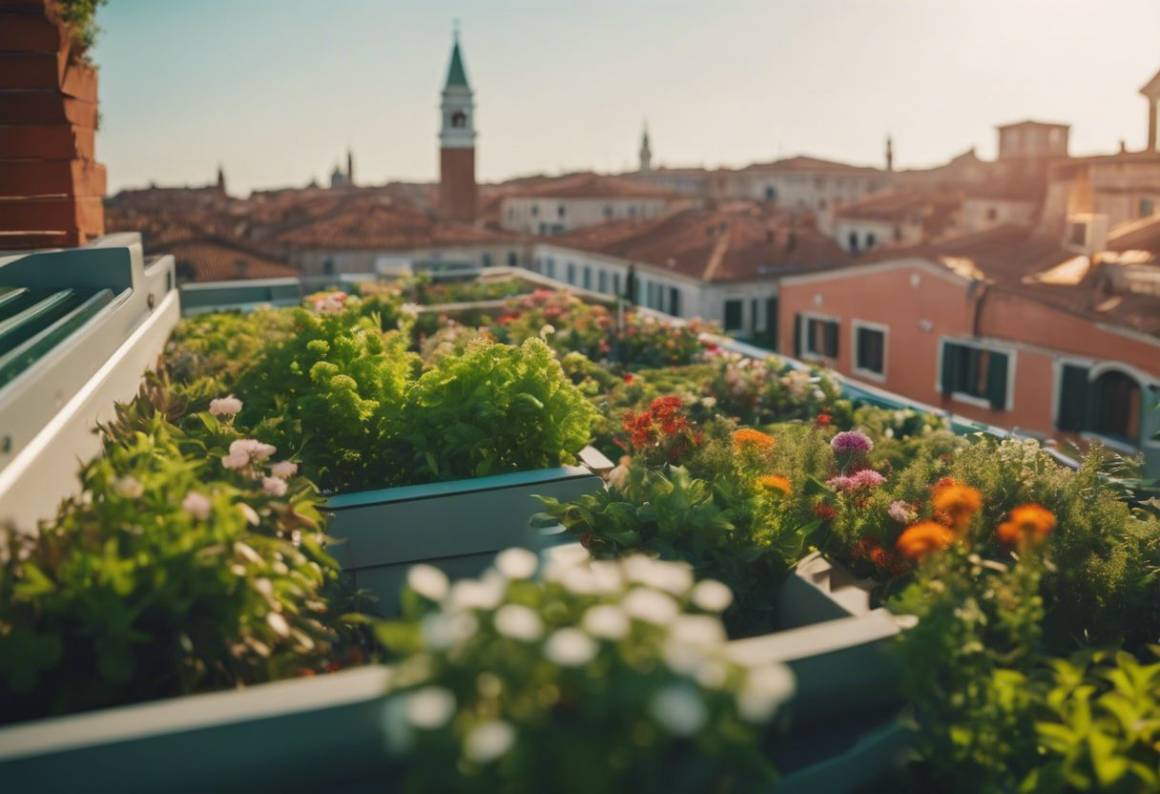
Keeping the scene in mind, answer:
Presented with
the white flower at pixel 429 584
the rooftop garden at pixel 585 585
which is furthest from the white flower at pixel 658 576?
the white flower at pixel 429 584

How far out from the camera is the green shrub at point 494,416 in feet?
15.9

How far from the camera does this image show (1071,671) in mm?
2838

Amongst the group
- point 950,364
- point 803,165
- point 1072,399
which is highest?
point 803,165

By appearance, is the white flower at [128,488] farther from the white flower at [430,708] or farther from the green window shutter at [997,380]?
the green window shutter at [997,380]

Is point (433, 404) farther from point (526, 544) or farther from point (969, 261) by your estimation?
point (969, 261)

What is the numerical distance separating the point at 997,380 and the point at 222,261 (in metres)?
30.7

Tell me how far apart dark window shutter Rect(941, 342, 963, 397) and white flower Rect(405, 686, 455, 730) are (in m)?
20.0

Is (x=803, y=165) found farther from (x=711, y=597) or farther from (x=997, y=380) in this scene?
(x=711, y=597)

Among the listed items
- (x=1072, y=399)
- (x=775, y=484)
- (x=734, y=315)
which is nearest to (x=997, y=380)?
(x=1072, y=399)

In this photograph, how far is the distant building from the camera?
57.4 meters

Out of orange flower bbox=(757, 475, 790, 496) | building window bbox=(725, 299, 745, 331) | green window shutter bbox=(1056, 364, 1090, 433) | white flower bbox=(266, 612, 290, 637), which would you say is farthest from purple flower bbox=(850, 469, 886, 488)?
building window bbox=(725, 299, 745, 331)

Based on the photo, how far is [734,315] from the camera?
108 ft

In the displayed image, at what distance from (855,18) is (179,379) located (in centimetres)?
1107

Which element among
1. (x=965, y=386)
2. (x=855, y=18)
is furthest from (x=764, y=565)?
(x=965, y=386)
